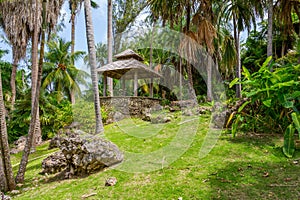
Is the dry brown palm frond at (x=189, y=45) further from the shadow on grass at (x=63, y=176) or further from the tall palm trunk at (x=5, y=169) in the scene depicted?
the tall palm trunk at (x=5, y=169)

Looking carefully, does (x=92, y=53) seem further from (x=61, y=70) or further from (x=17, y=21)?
(x=61, y=70)

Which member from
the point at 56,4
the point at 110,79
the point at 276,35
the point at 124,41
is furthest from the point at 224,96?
the point at 124,41

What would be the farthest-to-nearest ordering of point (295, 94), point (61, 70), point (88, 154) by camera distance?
point (61, 70), point (88, 154), point (295, 94)

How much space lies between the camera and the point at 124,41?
2370cm

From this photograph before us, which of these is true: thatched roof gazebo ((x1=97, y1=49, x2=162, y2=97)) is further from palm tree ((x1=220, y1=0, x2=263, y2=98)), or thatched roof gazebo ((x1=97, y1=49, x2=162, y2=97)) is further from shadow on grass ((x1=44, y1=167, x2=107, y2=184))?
shadow on grass ((x1=44, y1=167, x2=107, y2=184))

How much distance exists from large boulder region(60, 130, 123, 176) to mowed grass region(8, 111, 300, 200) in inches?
9.8

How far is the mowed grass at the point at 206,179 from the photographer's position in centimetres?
379

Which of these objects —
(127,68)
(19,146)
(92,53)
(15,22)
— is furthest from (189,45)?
(19,146)

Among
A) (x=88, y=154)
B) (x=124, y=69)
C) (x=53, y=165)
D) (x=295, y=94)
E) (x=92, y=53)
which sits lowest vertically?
(x=53, y=165)

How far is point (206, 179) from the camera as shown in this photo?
168 inches

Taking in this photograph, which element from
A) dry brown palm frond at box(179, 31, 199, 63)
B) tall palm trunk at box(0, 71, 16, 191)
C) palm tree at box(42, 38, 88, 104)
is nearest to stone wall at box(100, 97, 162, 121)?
dry brown palm frond at box(179, 31, 199, 63)

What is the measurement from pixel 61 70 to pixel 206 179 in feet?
58.6

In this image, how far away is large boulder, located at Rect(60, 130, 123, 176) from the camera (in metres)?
5.30

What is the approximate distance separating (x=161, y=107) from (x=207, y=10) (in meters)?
5.43
